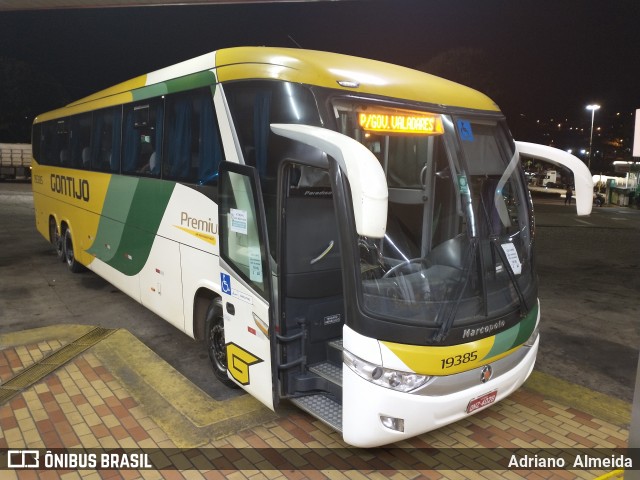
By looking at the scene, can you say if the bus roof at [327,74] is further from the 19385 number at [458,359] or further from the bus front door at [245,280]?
the 19385 number at [458,359]

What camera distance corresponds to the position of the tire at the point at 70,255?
32.4 ft

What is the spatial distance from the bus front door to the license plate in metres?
1.57

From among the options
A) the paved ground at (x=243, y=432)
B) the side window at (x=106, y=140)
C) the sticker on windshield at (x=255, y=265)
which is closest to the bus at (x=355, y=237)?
the sticker on windshield at (x=255, y=265)

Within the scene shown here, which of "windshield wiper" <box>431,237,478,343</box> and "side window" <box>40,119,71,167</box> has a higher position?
"side window" <box>40,119,71,167</box>

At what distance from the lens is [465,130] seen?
429 centimetres

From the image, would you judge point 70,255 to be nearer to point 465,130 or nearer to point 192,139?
point 192,139

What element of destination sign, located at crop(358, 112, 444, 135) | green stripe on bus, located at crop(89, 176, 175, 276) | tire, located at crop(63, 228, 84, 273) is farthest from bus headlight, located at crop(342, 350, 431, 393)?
tire, located at crop(63, 228, 84, 273)

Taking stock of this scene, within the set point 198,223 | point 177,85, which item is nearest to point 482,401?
point 198,223

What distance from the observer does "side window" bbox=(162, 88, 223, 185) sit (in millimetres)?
4930

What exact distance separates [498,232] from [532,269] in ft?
1.97

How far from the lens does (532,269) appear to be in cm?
443

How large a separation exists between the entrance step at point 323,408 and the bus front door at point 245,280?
0.32m

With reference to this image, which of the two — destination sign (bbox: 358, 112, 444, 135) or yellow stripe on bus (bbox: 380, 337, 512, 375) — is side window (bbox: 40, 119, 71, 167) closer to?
destination sign (bbox: 358, 112, 444, 135)

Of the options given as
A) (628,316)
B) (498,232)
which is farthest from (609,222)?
(498,232)
